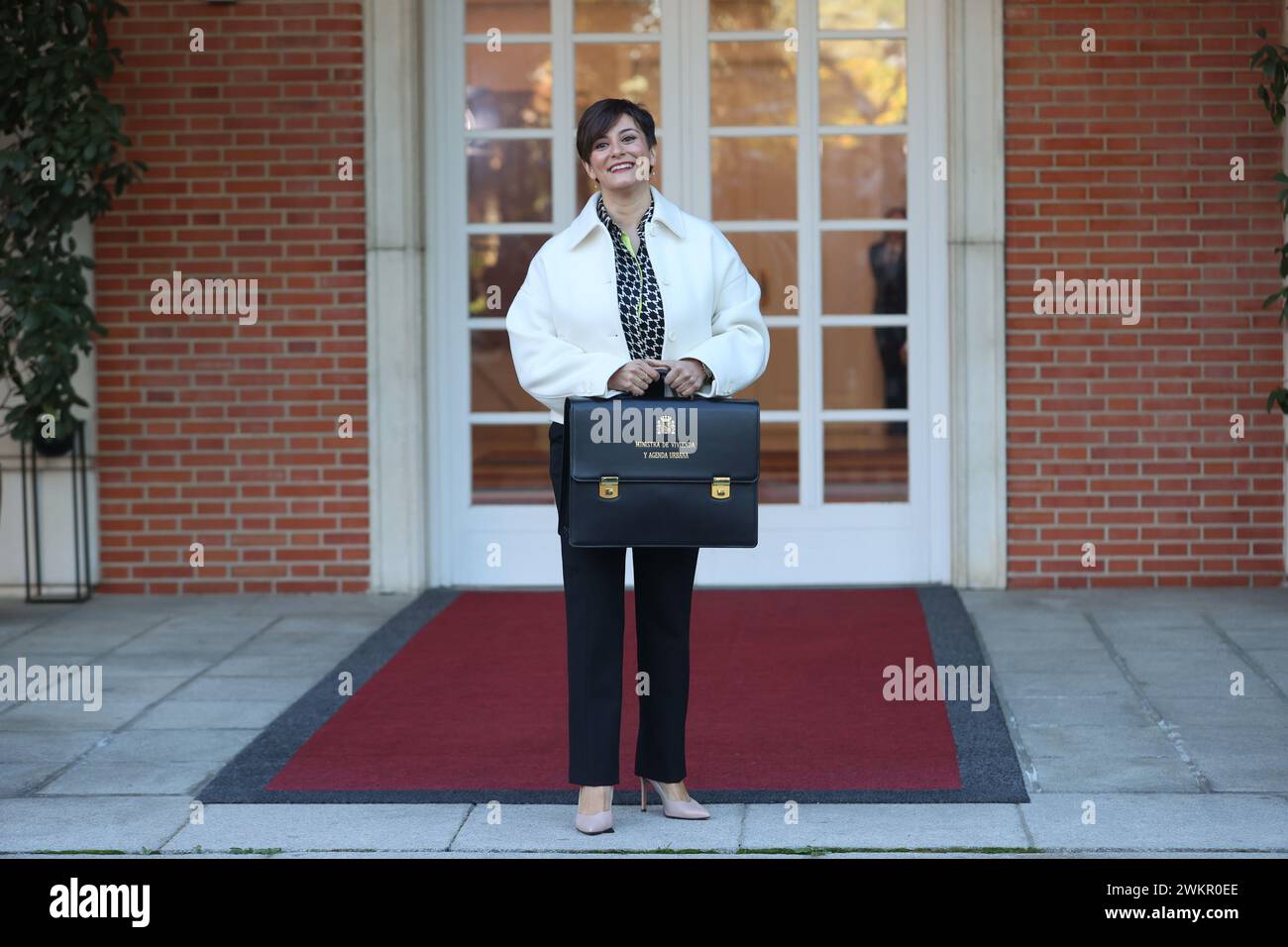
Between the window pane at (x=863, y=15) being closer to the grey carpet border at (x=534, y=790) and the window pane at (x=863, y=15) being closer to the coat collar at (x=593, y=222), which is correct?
the grey carpet border at (x=534, y=790)

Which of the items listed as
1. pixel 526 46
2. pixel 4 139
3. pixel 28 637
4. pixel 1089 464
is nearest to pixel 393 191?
pixel 526 46

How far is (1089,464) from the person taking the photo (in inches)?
303

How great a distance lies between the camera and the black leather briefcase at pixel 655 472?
3998mm

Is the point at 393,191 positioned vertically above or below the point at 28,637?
above

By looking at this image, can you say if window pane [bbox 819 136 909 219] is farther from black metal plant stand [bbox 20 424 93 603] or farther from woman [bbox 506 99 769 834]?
woman [bbox 506 99 769 834]

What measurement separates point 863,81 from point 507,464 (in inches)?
87.8

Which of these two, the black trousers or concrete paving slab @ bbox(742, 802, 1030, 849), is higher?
the black trousers

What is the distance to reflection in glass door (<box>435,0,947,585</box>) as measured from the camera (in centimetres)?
783

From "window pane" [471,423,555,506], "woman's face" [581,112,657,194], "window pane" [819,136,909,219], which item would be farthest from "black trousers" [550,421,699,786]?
"window pane" [819,136,909,219]

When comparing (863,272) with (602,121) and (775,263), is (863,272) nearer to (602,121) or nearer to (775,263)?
(775,263)

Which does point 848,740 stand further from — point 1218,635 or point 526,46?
point 526,46

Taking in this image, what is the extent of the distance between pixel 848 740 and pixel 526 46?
3847 mm

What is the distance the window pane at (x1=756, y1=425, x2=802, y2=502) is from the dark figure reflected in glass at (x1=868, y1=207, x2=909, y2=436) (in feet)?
1.37

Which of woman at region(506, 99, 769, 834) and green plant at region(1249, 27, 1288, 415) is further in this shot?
green plant at region(1249, 27, 1288, 415)
